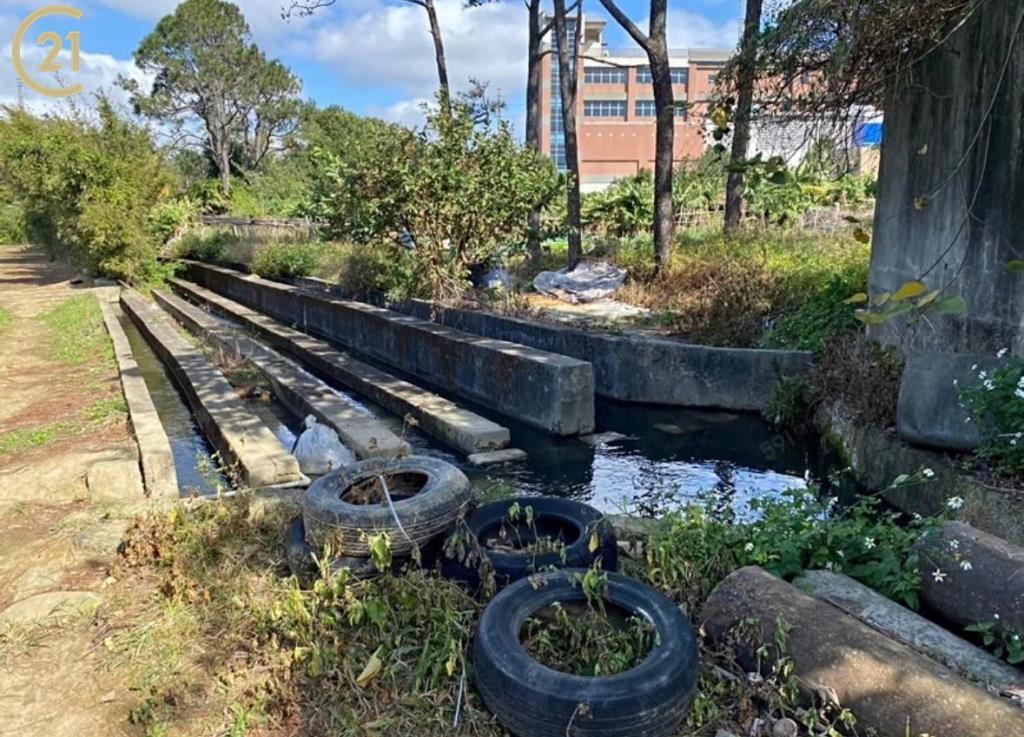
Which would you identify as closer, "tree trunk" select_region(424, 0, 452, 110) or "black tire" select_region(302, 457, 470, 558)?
"black tire" select_region(302, 457, 470, 558)

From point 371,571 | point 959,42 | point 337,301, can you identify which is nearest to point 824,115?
point 959,42

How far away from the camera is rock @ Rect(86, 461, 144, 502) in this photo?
17.1 feet

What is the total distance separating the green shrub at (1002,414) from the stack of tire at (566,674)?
256 centimetres

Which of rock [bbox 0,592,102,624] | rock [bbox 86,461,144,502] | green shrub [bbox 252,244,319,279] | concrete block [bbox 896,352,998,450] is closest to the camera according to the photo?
rock [bbox 0,592,102,624]

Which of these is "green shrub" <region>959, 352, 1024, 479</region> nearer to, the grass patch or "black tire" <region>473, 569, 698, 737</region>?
"black tire" <region>473, 569, 698, 737</region>

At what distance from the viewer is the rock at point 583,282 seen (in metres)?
12.2

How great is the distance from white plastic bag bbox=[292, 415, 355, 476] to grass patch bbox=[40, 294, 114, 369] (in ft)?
18.1

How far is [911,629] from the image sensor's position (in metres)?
2.74

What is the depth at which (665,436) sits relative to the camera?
25.7ft

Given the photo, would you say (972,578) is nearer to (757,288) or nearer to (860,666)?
(860,666)

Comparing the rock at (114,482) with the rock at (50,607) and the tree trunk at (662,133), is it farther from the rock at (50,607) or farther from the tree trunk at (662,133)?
the tree trunk at (662,133)

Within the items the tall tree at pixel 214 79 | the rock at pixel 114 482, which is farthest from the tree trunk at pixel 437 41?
the tall tree at pixel 214 79

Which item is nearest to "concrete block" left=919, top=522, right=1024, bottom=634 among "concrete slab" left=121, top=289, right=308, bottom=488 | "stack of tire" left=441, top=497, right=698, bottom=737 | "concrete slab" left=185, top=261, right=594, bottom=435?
"stack of tire" left=441, top=497, right=698, bottom=737

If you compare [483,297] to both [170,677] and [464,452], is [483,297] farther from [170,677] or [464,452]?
[170,677]
